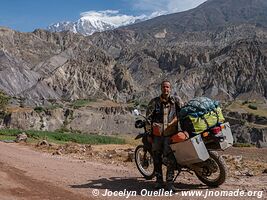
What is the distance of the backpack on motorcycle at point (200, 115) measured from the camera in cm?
787

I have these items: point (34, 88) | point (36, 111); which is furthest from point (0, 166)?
point (34, 88)

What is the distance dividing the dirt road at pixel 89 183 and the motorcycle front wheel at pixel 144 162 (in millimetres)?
171

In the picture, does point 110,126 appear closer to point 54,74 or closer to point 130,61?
point 54,74

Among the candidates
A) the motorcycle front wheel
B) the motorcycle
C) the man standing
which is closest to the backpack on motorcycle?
the motorcycle

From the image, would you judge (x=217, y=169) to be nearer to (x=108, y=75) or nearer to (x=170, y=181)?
(x=170, y=181)

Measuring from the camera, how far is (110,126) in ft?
222

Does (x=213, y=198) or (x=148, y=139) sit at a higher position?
(x=148, y=139)

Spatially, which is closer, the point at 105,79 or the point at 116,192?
the point at 116,192

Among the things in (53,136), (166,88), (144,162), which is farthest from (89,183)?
(53,136)

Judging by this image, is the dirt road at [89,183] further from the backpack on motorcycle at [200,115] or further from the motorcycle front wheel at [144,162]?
the backpack on motorcycle at [200,115]

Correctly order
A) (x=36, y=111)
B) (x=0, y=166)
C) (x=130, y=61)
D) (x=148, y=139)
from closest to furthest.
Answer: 1. (x=148, y=139)
2. (x=0, y=166)
3. (x=36, y=111)
4. (x=130, y=61)

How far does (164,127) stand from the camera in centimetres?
821

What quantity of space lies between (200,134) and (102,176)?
2678 millimetres

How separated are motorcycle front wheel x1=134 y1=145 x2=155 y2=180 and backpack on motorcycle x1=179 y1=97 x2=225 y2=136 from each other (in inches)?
63.4
